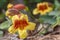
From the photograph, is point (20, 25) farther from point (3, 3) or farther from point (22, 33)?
point (3, 3)

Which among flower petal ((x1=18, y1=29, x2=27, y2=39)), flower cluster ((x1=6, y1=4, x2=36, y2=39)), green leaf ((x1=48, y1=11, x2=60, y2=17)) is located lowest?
flower petal ((x1=18, y1=29, x2=27, y2=39))

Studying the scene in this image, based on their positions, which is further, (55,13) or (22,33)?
(55,13)

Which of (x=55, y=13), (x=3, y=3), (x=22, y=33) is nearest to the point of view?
(x=22, y=33)

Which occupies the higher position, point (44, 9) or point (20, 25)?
point (44, 9)

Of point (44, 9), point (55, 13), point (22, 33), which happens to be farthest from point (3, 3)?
point (22, 33)

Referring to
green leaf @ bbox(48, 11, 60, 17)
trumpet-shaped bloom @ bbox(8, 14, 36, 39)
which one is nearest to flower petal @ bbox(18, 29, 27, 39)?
trumpet-shaped bloom @ bbox(8, 14, 36, 39)

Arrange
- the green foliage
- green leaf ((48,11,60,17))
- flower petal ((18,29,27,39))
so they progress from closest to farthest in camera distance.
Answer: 1. flower petal ((18,29,27,39))
2. green leaf ((48,11,60,17))
3. the green foliage

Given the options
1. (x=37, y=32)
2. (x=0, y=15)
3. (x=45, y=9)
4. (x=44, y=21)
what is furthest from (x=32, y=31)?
(x=0, y=15)

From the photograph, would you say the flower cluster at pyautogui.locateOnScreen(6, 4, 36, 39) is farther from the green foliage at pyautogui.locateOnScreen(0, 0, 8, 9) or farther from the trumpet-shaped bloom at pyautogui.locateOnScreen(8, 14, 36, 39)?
the green foliage at pyautogui.locateOnScreen(0, 0, 8, 9)

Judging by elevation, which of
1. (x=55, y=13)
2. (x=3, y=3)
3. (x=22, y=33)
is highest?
(x=3, y=3)

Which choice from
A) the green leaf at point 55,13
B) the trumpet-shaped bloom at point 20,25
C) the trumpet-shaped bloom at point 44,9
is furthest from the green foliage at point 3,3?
the trumpet-shaped bloom at point 20,25

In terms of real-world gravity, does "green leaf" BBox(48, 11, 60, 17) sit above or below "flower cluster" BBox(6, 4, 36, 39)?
above

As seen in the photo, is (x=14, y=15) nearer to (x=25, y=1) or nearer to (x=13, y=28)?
(x=13, y=28)
